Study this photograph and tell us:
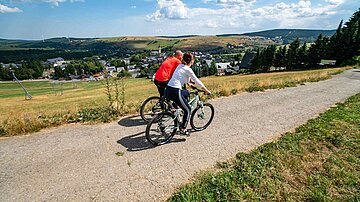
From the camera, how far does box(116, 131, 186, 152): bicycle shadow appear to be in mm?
4988

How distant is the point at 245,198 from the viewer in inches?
131

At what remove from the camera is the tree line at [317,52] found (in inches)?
1756

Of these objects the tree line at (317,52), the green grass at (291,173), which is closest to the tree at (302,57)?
the tree line at (317,52)

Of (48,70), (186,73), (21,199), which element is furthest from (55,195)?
(48,70)

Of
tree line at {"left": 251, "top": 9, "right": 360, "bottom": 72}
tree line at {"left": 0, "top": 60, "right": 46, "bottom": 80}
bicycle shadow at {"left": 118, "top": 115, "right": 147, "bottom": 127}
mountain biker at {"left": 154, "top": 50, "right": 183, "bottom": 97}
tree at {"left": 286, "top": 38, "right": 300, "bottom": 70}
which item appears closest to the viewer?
mountain biker at {"left": 154, "top": 50, "right": 183, "bottom": 97}

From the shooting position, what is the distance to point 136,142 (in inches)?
207

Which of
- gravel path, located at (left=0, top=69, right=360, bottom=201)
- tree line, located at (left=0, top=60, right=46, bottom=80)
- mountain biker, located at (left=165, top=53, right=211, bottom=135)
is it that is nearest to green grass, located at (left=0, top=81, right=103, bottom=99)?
tree line, located at (left=0, top=60, right=46, bottom=80)

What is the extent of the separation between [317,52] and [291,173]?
62382 mm

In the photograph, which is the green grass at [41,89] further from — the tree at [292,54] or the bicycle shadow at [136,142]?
the bicycle shadow at [136,142]

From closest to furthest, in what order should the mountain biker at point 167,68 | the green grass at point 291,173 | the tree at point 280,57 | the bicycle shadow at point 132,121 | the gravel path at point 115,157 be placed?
the green grass at point 291,173 < the gravel path at point 115,157 < the mountain biker at point 167,68 < the bicycle shadow at point 132,121 < the tree at point 280,57

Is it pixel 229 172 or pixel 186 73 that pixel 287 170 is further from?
pixel 186 73

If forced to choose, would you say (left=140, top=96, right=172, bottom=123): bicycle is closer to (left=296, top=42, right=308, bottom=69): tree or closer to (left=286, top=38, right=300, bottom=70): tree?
(left=296, top=42, right=308, bottom=69): tree

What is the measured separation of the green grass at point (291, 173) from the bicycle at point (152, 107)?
10.2 feet

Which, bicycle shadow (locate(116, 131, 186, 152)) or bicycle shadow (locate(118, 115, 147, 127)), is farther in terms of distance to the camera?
bicycle shadow (locate(118, 115, 147, 127))
